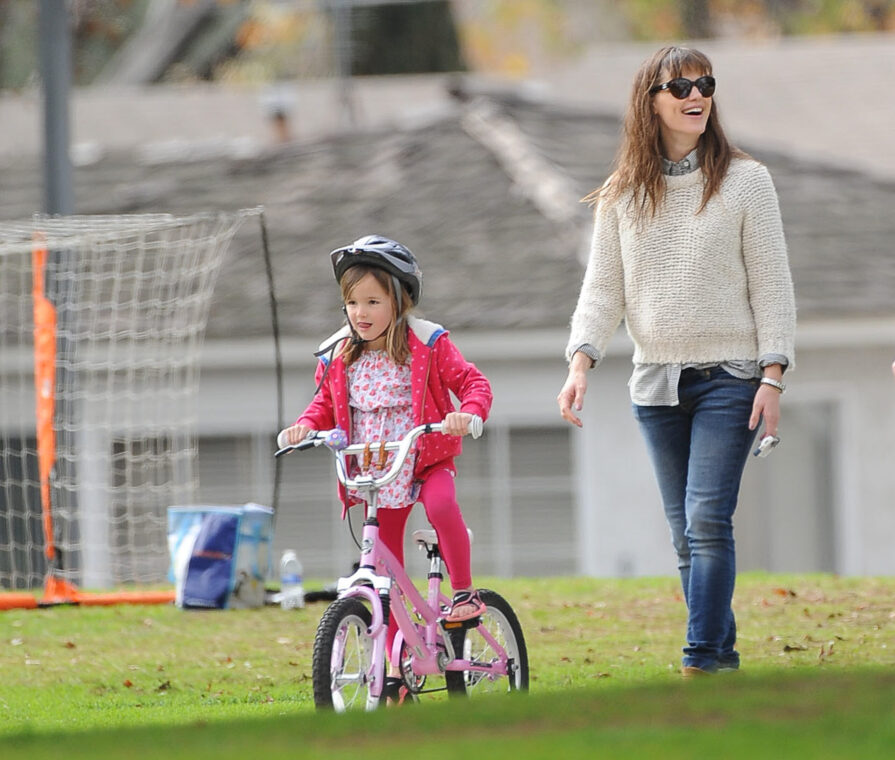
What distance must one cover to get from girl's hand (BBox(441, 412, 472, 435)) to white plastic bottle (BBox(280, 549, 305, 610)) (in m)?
4.11

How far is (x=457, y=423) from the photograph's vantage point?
18.4 feet

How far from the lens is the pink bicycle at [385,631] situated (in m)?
5.55

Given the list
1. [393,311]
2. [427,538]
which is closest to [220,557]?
[427,538]

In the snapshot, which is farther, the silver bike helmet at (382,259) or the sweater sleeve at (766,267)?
the sweater sleeve at (766,267)

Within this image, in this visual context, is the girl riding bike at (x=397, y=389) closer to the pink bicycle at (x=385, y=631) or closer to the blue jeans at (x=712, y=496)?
the pink bicycle at (x=385, y=631)

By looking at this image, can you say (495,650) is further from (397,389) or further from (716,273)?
(716,273)

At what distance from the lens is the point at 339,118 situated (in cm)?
2459

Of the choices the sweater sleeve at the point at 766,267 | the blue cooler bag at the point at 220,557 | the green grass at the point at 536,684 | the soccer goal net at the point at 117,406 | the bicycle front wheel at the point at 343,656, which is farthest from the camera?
the soccer goal net at the point at 117,406

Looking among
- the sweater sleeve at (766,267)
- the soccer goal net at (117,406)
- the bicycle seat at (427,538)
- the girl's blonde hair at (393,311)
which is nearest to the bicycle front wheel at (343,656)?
the bicycle seat at (427,538)

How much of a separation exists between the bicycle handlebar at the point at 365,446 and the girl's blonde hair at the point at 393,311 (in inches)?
11.3

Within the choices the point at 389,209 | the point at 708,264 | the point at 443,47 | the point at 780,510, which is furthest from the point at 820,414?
the point at 443,47

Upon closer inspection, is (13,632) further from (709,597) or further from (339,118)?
(339,118)

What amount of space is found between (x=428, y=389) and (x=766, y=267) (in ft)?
4.02

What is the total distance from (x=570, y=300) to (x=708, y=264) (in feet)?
29.6
